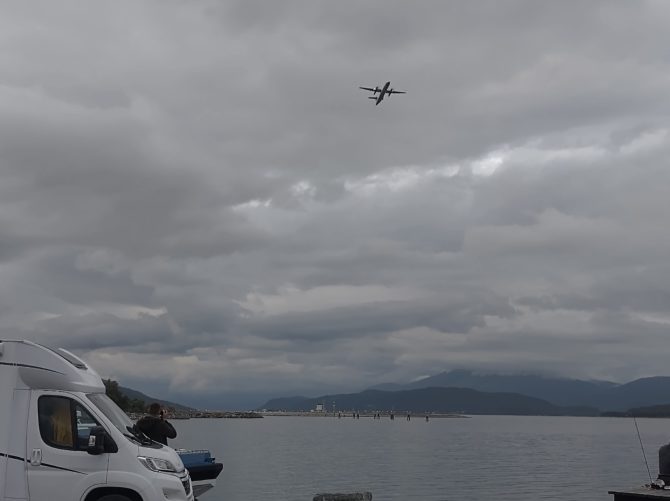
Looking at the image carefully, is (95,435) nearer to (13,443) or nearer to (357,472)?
(13,443)

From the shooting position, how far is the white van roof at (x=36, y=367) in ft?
45.0

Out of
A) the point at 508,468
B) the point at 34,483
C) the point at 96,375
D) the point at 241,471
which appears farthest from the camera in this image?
the point at 508,468

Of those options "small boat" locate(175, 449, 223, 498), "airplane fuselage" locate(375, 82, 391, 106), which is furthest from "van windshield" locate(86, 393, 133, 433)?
"airplane fuselage" locate(375, 82, 391, 106)

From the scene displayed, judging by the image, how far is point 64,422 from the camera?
1363 cm

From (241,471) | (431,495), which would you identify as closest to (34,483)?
(431,495)

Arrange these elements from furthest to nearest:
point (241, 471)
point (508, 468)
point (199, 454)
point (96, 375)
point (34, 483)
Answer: point (508, 468) < point (241, 471) < point (199, 454) < point (96, 375) < point (34, 483)

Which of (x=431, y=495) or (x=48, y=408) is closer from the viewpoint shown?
(x=48, y=408)

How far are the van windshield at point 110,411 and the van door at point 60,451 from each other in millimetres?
363

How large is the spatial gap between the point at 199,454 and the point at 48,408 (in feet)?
42.2

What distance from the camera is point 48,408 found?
→ 538 inches

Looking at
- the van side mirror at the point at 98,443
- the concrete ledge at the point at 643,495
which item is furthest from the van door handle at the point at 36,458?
the concrete ledge at the point at 643,495

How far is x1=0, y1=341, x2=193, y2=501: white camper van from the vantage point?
522 inches

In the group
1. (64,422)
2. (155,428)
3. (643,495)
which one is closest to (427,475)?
(643,495)

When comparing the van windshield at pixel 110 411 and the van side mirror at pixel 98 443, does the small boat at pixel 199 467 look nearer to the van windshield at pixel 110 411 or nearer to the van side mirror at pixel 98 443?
the van windshield at pixel 110 411
